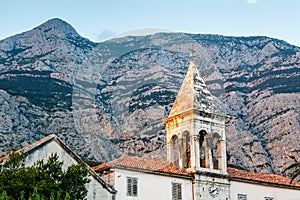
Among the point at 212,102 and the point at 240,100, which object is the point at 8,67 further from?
the point at 212,102

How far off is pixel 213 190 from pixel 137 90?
11.1 meters

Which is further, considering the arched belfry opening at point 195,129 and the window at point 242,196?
the window at point 242,196

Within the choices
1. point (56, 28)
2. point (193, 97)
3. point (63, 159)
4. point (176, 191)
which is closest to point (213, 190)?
point (176, 191)

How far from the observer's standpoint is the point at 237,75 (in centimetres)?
11606

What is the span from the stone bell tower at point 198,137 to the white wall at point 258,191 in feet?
2.70

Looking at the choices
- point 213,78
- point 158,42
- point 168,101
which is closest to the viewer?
point 158,42

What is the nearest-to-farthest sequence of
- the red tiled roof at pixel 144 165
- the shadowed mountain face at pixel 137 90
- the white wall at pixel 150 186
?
the white wall at pixel 150 186 → the red tiled roof at pixel 144 165 → the shadowed mountain face at pixel 137 90

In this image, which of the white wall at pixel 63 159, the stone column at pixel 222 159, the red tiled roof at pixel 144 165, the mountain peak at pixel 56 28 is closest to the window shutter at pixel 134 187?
the red tiled roof at pixel 144 165

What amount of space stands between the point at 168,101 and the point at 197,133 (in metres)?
38.3

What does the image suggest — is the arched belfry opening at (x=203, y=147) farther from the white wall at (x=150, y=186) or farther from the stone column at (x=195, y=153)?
the white wall at (x=150, y=186)

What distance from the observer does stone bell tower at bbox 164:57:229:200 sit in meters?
38.1

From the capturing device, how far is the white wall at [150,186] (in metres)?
33.6

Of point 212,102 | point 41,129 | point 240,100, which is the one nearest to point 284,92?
point 240,100

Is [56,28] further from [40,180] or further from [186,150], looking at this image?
[40,180]
